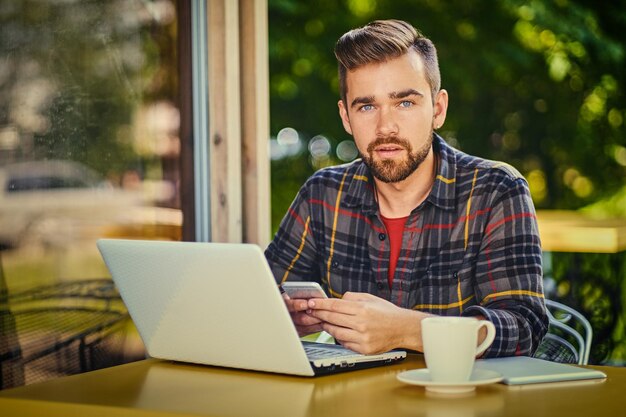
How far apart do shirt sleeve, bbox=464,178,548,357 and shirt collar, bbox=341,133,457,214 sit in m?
0.13

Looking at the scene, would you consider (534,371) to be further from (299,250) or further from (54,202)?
(54,202)

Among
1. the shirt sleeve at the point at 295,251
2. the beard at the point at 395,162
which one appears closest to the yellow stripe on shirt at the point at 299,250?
the shirt sleeve at the point at 295,251

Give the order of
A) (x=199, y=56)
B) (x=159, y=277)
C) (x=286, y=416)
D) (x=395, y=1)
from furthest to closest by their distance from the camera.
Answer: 1. (x=395, y=1)
2. (x=199, y=56)
3. (x=159, y=277)
4. (x=286, y=416)

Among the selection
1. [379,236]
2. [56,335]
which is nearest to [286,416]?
[379,236]

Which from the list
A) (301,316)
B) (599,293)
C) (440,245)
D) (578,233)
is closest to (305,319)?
(301,316)

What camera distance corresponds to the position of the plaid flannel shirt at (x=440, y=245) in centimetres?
186

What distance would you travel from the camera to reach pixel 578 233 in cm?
370

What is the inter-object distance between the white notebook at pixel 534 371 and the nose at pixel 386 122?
767 millimetres

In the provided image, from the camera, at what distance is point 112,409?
1287 millimetres

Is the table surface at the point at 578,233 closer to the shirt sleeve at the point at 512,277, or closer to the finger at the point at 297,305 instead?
the shirt sleeve at the point at 512,277

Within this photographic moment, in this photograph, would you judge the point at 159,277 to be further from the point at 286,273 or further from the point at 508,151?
the point at 508,151

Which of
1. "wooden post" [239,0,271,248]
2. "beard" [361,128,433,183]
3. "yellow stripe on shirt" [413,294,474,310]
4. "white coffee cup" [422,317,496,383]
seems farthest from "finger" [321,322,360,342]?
"wooden post" [239,0,271,248]

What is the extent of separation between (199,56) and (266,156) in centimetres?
40

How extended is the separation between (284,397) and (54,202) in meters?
1.33
